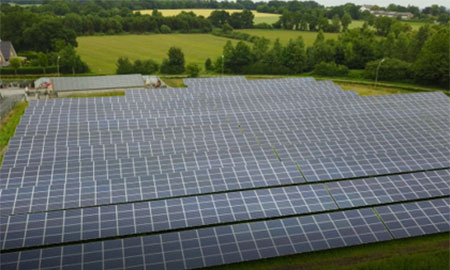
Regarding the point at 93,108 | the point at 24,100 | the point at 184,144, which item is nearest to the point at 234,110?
the point at 184,144

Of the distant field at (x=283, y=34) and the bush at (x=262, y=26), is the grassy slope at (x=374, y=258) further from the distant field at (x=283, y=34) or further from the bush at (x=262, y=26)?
the bush at (x=262, y=26)

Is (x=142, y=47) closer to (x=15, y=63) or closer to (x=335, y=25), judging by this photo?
(x=15, y=63)

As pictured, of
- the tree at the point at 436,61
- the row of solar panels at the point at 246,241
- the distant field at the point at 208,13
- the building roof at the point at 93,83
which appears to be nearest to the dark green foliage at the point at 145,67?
the building roof at the point at 93,83

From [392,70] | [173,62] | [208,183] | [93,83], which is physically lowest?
[173,62]

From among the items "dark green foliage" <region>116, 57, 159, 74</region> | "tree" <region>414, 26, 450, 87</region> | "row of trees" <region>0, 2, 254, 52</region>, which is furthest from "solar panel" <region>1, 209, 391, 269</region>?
"row of trees" <region>0, 2, 254, 52</region>

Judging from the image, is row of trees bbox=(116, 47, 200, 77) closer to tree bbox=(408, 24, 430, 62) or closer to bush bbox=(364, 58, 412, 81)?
bush bbox=(364, 58, 412, 81)

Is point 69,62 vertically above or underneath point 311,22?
underneath

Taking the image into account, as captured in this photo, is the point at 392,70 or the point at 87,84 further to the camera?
the point at 392,70

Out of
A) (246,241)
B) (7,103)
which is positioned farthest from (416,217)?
(7,103)
